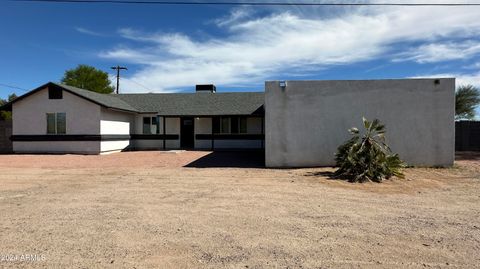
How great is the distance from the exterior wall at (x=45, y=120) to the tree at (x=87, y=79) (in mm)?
28313

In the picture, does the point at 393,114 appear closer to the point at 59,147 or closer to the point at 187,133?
the point at 187,133

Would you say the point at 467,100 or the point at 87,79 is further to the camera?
the point at 87,79

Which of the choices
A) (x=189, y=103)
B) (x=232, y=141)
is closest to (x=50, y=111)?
(x=189, y=103)

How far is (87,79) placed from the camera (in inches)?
2030

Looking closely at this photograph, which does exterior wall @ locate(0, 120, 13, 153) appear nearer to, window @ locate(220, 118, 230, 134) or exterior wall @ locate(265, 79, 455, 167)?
window @ locate(220, 118, 230, 134)

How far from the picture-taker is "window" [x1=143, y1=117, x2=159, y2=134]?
94.0 ft

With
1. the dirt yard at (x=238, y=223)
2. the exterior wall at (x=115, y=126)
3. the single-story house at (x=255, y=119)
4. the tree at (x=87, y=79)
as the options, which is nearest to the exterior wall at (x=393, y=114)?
the single-story house at (x=255, y=119)

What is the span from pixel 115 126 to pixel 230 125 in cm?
811

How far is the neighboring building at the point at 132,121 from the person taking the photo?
77.1ft

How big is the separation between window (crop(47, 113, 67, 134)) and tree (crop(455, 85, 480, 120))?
28668mm

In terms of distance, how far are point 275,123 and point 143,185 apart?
680 centimetres

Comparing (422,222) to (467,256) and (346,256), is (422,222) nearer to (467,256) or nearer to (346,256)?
(467,256)

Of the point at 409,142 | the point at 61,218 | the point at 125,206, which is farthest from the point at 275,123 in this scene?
the point at 61,218

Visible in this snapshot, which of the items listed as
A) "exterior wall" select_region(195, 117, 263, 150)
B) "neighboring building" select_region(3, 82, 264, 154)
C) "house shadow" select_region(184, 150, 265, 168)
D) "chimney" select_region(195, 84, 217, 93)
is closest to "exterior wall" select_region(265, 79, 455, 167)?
"house shadow" select_region(184, 150, 265, 168)
